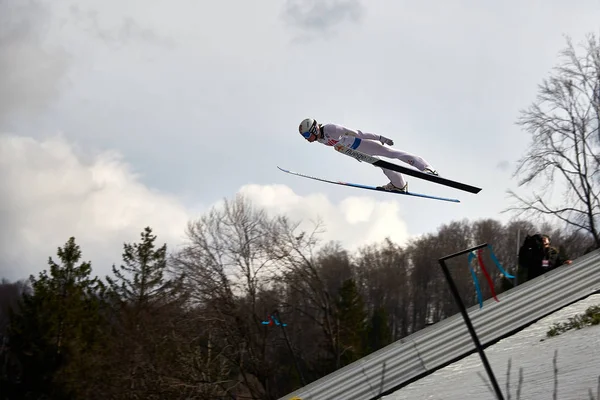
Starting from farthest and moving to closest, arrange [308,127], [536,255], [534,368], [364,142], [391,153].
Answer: [536,255] → [391,153] → [364,142] → [308,127] → [534,368]

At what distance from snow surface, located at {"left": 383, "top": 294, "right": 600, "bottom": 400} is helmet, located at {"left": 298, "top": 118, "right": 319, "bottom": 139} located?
3.62 m

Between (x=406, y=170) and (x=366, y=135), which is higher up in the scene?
(x=366, y=135)

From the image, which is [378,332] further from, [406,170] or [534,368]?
[534,368]

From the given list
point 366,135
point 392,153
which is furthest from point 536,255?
point 366,135

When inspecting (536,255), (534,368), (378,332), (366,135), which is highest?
(366,135)

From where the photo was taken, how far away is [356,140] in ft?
Answer: 30.0

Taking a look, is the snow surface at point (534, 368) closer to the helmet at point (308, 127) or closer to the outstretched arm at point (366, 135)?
the outstretched arm at point (366, 135)

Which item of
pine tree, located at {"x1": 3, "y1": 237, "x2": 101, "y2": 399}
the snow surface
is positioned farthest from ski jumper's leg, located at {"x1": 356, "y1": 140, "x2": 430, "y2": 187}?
pine tree, located at {"x1": 3, "y1": 237, "x2": 101, "y2": 399}

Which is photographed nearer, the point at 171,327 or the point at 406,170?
the point at 406,170

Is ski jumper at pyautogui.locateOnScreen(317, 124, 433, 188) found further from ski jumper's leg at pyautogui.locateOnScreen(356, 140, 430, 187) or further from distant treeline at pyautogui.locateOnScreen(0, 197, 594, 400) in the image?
distant treeline at pyautogui.locateOnScreen(0, 197, 594, 400)

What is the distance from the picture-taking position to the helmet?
8.85 meters

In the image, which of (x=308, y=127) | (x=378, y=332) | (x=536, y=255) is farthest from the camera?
(x=378, y=332)

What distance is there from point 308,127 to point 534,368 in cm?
394

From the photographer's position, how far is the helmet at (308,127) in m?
8.85
